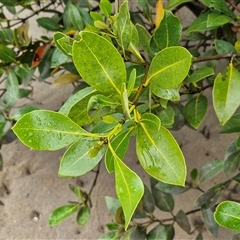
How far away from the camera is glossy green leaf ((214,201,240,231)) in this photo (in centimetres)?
53

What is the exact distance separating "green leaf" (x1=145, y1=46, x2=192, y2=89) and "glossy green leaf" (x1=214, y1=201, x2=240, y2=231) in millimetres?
159

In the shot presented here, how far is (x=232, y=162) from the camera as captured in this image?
0.92 m

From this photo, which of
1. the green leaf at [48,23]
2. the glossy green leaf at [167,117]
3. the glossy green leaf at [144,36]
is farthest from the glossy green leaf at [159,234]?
the green leaf at [48,23]

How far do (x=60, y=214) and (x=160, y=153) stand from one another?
0.50 meters

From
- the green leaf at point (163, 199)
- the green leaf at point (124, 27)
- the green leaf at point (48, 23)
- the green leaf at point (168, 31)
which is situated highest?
the green leaf at point (124, 27)

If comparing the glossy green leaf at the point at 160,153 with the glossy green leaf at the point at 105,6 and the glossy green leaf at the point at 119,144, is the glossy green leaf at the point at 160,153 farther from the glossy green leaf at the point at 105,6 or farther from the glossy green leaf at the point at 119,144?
the glossy green leaf at the point at 105,6

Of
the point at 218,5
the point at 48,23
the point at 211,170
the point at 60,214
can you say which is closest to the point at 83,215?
the point at 60,214

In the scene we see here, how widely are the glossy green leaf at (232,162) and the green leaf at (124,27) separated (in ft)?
1.43

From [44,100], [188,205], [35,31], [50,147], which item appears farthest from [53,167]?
[50,147]

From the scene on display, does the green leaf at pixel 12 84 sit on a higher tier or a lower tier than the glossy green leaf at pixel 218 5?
lower

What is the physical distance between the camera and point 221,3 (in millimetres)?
773

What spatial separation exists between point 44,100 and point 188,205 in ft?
1.81

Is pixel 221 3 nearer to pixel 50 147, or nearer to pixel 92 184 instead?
pixel 50 147

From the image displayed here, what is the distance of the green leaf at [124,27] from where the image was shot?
1.82 feet
